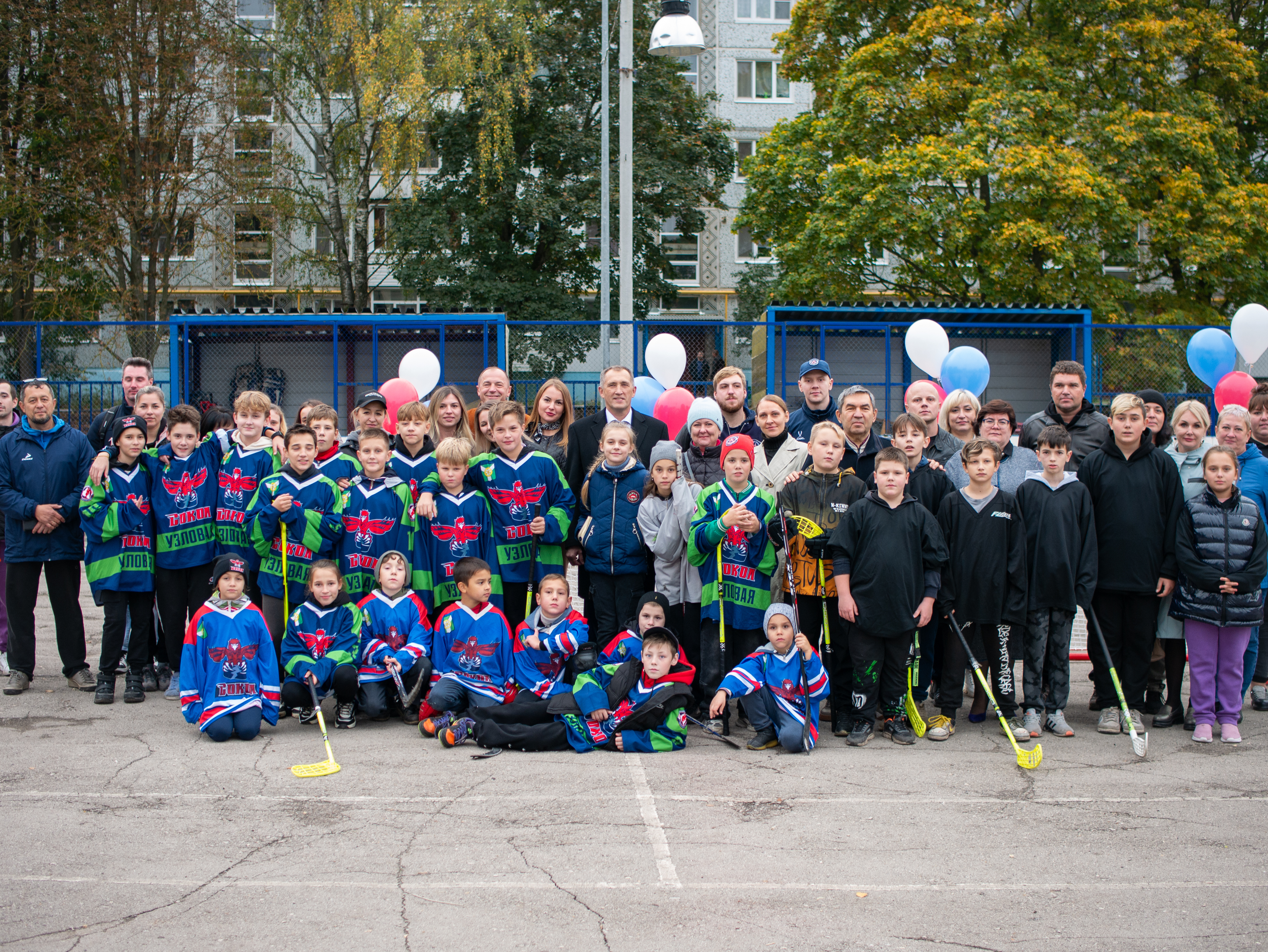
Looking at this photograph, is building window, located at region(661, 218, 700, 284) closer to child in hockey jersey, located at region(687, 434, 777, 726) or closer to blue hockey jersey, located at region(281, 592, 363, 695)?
child in hockey jersey, located at region(687, 434, 777, 726)

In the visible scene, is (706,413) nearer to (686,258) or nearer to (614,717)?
(614,717)

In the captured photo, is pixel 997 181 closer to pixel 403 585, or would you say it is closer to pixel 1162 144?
pixel 1162 144

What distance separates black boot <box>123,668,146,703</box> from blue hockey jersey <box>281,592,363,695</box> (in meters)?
1.20

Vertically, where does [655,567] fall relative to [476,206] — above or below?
below

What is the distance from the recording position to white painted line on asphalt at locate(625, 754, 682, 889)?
13.8ft

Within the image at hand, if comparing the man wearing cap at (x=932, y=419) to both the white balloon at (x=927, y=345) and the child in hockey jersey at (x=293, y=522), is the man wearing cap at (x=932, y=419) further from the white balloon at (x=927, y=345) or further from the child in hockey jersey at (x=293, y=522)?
the white balloon at (x=927, y=345)

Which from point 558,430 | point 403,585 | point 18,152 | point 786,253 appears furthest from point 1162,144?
point 18,152

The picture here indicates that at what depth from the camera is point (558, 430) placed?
24.6ft

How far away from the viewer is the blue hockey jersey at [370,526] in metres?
6.97

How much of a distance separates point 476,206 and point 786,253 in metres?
8.70

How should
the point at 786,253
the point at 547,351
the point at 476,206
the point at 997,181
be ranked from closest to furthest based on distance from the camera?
the point at 547,351
the point at 997,181
the point at 786,253
the point at 476,206

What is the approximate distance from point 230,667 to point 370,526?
1224 millimetres

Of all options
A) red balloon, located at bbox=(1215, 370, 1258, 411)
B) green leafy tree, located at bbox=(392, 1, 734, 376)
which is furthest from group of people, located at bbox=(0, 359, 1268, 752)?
green leafy tree, located at bbox=(392, 1, 734, 376)

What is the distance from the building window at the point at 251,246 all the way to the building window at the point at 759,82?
17336mm
